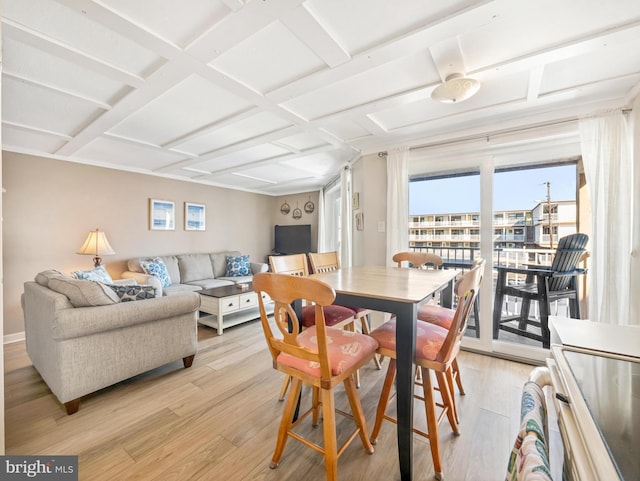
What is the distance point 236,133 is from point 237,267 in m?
2.79

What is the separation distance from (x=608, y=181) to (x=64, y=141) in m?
5.18

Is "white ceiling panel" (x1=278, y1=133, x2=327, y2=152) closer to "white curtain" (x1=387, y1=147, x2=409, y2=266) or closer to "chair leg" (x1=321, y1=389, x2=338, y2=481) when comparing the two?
"white curtain" (x1=387, y1=147, x2=409, y2=266)

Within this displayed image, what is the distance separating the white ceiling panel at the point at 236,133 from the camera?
251 centimetres

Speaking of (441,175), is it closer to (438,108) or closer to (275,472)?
(438,108)

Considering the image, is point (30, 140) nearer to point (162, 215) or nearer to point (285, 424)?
point (162, 215)

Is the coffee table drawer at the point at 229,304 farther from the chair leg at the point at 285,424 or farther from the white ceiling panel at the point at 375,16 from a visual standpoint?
the white ceiling panel at the point at 375,16

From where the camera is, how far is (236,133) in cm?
280

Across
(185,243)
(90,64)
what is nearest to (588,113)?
(90,64)

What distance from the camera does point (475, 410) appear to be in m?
1.81

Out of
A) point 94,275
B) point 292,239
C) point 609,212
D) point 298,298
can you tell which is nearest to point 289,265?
point 298,298

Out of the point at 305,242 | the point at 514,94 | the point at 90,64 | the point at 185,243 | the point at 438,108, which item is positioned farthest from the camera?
the point at 305,242

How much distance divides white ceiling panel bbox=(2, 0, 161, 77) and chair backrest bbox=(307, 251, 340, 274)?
175 centimetres

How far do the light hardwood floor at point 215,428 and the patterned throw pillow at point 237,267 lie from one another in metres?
2.60

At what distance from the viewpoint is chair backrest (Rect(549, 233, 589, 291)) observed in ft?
7.62
